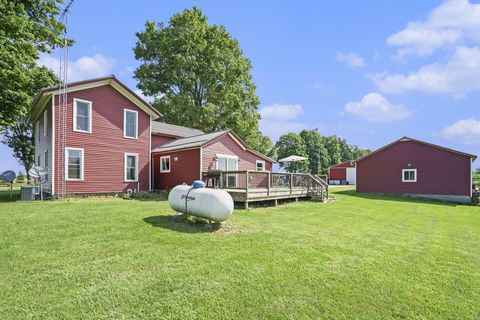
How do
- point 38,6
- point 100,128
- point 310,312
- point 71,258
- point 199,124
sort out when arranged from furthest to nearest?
1. point 199,124
2. point 38,6
3. point 100,128
4. point 71,258
5. point 310,312

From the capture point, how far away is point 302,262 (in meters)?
5.34

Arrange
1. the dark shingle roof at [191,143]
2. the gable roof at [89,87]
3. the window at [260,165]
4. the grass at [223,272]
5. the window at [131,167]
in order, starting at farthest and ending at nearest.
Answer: the window at [260,165], the window at [131,167], the dark shingle roof at [191,143], the gable roof at [89,87], the grass at [223,272]

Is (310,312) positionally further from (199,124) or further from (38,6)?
(199,124)

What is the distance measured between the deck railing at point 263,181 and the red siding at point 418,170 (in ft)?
36.5

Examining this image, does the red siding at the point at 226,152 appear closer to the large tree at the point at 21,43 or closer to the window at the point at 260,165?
the window at the point at 260,165

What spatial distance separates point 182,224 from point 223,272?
339 centimetres

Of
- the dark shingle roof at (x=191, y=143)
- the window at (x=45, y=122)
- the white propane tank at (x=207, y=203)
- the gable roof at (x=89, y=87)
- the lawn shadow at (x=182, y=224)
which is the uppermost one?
the gable roof at (x=89, y=87)

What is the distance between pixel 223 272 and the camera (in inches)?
186

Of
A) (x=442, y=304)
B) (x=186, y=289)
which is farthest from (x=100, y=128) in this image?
(x=442, y=304)

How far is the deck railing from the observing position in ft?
41.8

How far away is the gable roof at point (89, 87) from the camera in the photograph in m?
13.8

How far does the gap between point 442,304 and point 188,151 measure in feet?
44.3

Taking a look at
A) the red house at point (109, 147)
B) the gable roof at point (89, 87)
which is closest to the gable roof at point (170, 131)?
the red house at point (109, 147)

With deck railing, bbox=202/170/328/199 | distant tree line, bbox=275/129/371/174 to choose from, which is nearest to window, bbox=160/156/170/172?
deck railing, bbox=202/170/328/199
